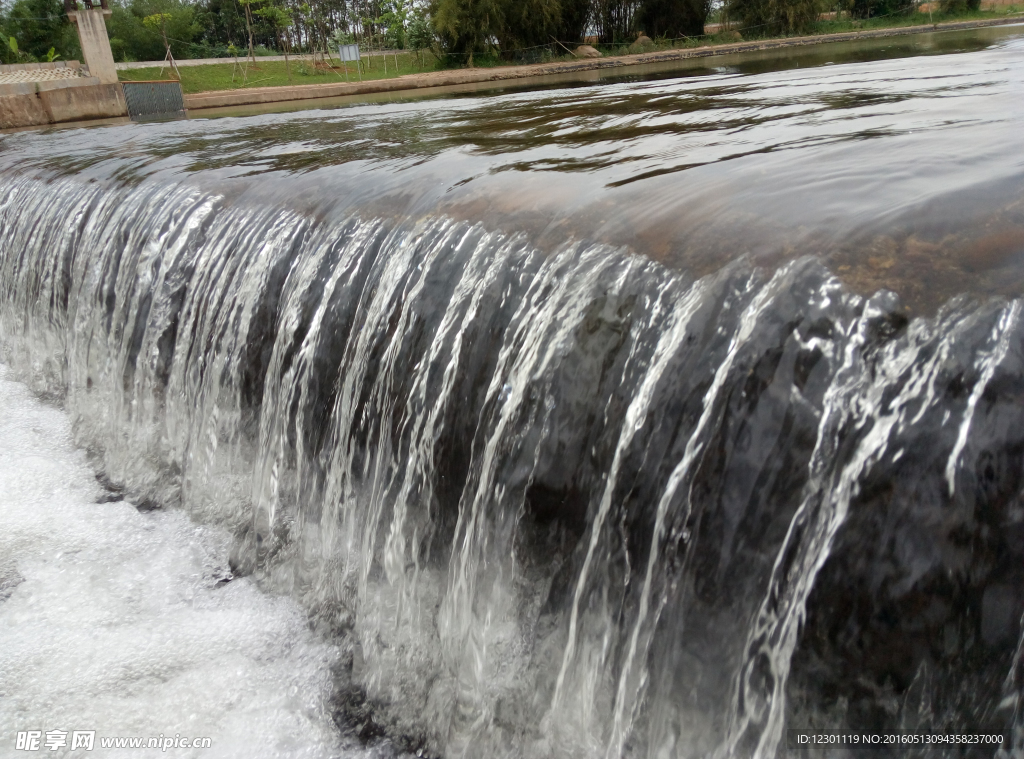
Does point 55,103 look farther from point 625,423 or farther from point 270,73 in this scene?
point 270,73

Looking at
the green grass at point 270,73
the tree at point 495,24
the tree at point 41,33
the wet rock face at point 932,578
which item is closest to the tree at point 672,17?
the tree at point 495,24

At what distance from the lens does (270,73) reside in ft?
113

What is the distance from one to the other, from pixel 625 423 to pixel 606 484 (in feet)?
0.52

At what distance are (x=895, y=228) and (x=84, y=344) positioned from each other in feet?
14.3

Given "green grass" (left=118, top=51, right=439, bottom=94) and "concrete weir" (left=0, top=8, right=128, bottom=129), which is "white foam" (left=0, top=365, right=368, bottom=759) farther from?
"green grass" (left=118, top=51, right=439, bottom=94)

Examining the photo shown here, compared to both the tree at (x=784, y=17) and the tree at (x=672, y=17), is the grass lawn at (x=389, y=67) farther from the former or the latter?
the tree at (x=672, y=17)

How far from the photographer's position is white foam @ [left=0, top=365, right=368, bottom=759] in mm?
2297

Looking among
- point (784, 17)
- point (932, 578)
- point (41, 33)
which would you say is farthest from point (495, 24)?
point (932, 578)

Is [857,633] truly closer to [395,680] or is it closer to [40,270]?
[395,680]

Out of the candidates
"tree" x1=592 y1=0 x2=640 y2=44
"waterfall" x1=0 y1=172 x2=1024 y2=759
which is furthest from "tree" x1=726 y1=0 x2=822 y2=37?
"waterfall" x1=0 y1=172 x2=1024 y2=759

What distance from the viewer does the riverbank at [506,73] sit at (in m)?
20.6

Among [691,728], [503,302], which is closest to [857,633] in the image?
[691,728]

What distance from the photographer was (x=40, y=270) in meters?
5.22

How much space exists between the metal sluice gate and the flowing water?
15.6 m
